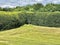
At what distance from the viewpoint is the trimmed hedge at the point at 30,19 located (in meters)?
22.3

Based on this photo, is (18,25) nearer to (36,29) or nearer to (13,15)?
(13,15)

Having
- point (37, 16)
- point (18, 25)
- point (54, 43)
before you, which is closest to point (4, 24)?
point (18, 25)

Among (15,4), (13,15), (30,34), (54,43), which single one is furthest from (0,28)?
(15,4)

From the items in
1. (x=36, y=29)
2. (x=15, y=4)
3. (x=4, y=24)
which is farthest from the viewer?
(x=15, y=4)

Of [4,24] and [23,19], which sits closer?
[4,24]

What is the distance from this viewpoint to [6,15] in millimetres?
22562

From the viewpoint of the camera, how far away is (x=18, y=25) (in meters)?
23.4

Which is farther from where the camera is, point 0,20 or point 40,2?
point 40,2

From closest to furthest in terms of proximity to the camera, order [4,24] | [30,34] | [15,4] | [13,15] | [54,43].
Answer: [54,43] → [30,34] → [4,24] → [13,15] → [15,4]

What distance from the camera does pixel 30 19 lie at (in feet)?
80.0

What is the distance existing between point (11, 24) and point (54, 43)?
346 inches

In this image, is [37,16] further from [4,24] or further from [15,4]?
[15,4]

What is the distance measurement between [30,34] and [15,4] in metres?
13.7

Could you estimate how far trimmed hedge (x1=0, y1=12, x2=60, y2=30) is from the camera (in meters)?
22.3
